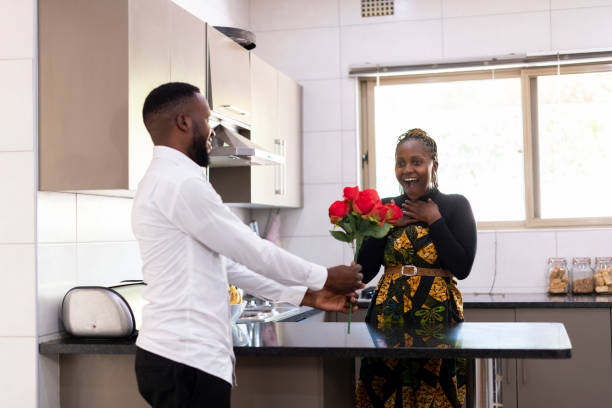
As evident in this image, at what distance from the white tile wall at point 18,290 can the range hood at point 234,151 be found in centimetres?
91

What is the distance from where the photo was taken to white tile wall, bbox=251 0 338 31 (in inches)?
181

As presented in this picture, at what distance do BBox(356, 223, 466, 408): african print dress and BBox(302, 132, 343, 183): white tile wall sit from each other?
1997mm

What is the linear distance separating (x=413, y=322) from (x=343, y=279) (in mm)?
564

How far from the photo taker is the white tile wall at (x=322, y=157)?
15.0 feet

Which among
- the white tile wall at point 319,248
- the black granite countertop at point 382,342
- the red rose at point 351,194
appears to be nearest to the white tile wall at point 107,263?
the black granite countertop at point 382,342

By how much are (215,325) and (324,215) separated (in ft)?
8.85

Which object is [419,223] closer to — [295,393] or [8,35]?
[295,393]

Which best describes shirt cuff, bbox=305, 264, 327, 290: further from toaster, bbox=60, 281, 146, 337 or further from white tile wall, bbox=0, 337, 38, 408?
white tile wall, bbox=0, 337, 38, 408

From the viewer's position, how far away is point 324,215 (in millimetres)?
4555

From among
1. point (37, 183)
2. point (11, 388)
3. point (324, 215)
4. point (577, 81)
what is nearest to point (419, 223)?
point (37, 183)

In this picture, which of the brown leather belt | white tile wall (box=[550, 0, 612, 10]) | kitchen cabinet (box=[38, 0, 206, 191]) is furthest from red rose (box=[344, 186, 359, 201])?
white tile wall (box=[550, 0, 612, 10])

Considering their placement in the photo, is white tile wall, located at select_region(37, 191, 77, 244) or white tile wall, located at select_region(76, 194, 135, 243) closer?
white tile wall, located at select_region(37, 191, 77, 244)

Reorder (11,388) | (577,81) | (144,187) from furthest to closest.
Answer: (577,81), (11,388), (144,187)

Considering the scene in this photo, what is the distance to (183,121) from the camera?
6.46 feet
